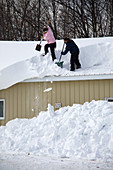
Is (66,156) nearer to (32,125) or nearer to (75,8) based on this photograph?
(32,125)

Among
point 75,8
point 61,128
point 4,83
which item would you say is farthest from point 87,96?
point 75,8

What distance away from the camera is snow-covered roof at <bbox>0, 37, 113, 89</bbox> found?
35.6 ft

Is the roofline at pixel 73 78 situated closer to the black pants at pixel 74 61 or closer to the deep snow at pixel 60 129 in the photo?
the deep snow at pixel 60 129

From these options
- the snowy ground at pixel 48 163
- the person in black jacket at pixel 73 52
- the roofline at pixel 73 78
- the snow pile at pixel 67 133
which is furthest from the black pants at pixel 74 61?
the snowy ground at pixel 48 163

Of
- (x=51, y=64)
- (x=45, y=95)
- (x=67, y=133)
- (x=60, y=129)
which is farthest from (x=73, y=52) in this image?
(x=67, y=133)

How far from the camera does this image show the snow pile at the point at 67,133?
7918 mm

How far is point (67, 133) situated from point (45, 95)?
2.60 meters

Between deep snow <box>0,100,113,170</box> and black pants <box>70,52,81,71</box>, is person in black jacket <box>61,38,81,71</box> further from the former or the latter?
deep snow <box>0,100,113,170</box>

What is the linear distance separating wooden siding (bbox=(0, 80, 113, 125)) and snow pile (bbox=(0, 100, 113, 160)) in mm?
828

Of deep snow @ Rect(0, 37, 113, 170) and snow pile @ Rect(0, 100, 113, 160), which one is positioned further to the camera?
snow pile @ Rect(0, 100, 113, 160)

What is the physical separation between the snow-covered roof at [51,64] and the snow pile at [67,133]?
1.28 m

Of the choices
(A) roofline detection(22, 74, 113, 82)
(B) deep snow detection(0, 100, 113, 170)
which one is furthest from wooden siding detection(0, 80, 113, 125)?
(B) deep snow detection(0, 100, 113, 170)

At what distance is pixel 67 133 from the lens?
8.90 meters

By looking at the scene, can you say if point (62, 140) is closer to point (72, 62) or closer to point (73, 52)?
point (72, 62)
